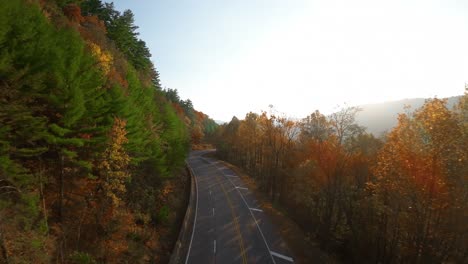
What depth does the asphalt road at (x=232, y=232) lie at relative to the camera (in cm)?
2455

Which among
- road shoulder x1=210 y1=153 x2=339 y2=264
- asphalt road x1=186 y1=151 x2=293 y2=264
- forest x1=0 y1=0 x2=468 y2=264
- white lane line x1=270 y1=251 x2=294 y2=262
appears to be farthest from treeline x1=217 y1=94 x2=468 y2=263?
white lane line x1=270 y1=251 x2=294 y2=262

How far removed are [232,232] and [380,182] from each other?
15837mm

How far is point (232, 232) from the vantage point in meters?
30.0

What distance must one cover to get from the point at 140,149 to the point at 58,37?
497 inches

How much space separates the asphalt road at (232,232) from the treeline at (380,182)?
20.6 feet

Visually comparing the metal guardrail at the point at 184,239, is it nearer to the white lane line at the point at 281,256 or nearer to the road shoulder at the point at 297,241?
the white lane line at the point at 281,256

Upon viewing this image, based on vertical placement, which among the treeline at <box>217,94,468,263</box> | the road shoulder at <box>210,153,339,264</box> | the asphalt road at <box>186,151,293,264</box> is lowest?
the road shoulder at <box>210,153,339,264</box>

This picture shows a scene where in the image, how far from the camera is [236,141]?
79.8m

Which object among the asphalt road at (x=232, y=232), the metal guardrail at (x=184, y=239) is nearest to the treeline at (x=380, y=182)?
the asphalt road at (x=232, y=232)

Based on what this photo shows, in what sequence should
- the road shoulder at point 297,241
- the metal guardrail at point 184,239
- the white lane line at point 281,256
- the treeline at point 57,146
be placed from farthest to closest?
the road shoulder at point 297,241, the white lane line at point 281,256, the metal guardrail at point 184,239, the treeline at point 57,146

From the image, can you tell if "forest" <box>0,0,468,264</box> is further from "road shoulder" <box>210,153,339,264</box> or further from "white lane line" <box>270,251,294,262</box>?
"white lane line" <box>270,251,294,262</box>

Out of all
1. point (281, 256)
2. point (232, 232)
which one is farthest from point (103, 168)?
point (281, 256)

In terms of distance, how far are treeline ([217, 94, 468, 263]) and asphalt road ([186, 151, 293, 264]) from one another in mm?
6266

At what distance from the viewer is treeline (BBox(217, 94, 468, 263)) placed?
15883 millimetres
